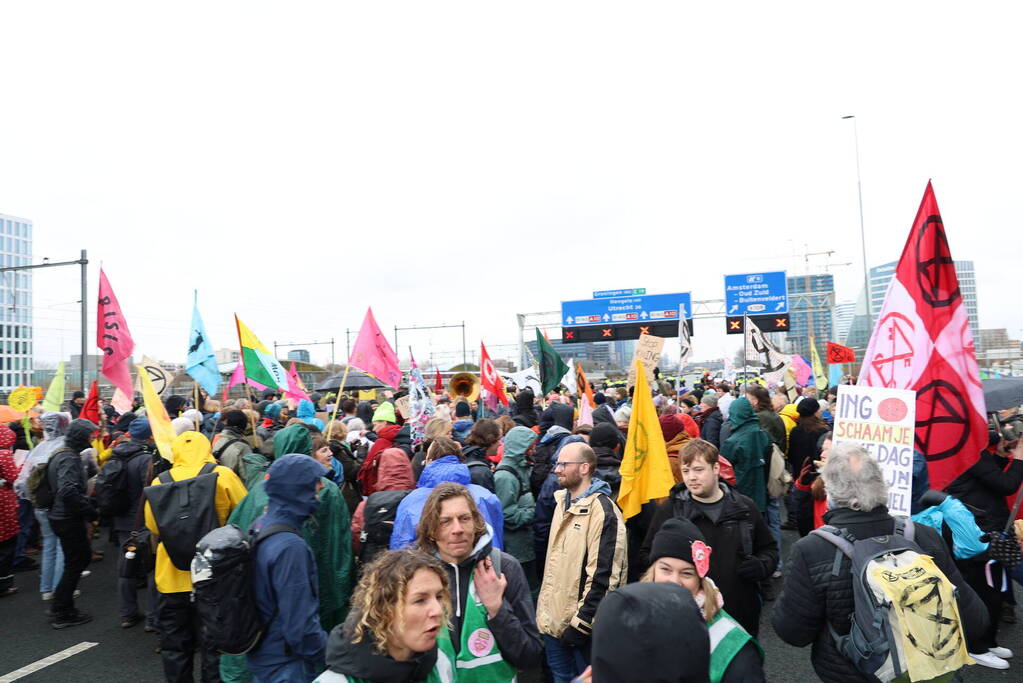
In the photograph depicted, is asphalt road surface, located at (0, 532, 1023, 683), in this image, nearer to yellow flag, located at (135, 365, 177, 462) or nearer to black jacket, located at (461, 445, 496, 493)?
black jacket, located at (461, 445, 496, 493)

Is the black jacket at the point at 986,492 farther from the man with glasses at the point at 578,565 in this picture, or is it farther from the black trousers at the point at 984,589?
the man with glasses at the point at 578,565

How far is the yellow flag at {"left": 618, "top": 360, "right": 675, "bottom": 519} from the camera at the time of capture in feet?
14.0

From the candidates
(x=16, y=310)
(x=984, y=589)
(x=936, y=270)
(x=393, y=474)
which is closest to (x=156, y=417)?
(x=393, y=474)

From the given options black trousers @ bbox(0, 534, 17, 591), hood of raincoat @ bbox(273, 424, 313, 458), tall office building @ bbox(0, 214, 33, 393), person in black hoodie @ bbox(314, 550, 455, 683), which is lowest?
black trousers @ bbox(0, 534, 17, 591)

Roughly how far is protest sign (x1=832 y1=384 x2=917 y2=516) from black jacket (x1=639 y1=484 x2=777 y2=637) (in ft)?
2.19

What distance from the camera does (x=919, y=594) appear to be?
254 centimetres

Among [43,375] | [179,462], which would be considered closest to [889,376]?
[179,462]

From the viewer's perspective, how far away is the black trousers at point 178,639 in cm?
419

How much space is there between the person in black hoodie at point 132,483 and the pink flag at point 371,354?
115 inches

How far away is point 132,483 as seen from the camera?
6.48m

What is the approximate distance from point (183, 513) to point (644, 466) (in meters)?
3.00

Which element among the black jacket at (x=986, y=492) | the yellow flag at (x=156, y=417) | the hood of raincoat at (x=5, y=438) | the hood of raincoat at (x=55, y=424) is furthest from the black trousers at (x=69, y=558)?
the black jacket at (x=986, y=492)

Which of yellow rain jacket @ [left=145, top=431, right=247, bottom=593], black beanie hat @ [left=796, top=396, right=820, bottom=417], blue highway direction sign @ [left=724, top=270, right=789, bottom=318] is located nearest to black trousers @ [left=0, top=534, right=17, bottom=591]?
yellow rain jacket @ [left=145, top=431, right=247, bottom=593]

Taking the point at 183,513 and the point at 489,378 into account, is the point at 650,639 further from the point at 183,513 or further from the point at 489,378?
the point at 489,378
